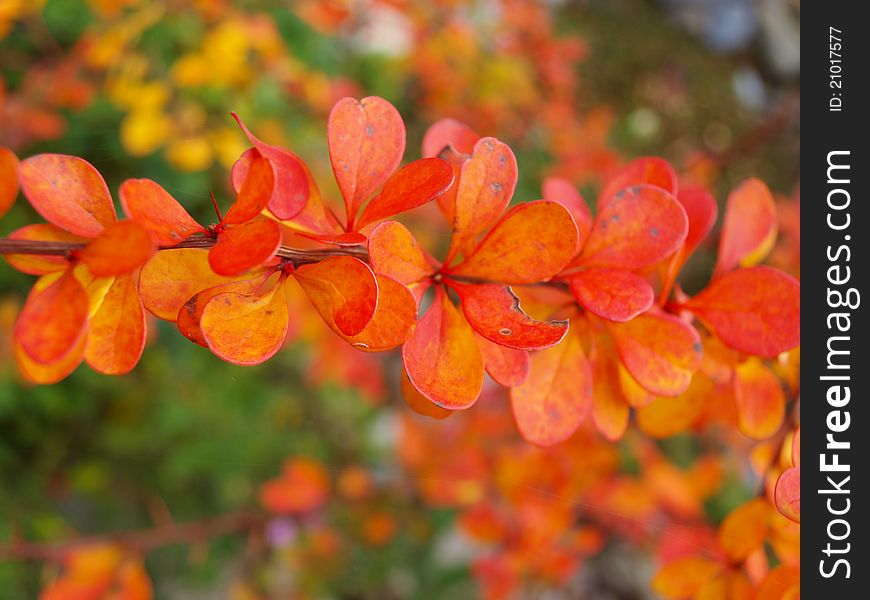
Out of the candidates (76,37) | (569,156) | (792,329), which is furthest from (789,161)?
(792,329)

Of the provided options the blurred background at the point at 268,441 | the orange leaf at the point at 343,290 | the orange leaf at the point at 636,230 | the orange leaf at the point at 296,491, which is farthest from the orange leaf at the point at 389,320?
the orange leaf at the point at 296,491

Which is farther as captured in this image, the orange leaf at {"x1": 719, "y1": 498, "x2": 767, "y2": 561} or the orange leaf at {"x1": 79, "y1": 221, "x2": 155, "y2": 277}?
the orange leaf at {"x1": 719, "y1": 498, "x2": 767, "y2": 561}

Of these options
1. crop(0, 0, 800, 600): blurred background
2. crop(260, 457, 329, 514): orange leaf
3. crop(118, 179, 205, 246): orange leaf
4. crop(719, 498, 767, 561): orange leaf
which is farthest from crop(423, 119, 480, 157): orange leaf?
crop(260, 457, 329, 514): orange leaf

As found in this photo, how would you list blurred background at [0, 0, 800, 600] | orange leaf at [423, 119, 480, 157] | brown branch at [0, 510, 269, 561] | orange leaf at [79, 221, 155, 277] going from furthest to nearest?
blurred background at [0, 0, 800, 600] < brown branch at [0, 510, 269, 561] < orange leaf at [423, 119, 480, 157] < orange leaf at [79, 221, 155, 277]

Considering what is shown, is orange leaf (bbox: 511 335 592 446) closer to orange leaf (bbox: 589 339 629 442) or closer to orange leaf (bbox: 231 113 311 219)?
orange leaf (bbox: 589 339 629 442)

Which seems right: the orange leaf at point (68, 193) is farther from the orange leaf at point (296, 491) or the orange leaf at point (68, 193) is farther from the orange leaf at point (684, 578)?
the orange leaf at point (296, 491)

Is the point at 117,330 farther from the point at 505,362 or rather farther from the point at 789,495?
the point at 789,495

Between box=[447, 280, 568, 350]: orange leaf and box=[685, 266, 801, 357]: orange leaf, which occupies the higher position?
box=[447, 280, 568, 350]: orange leaf
